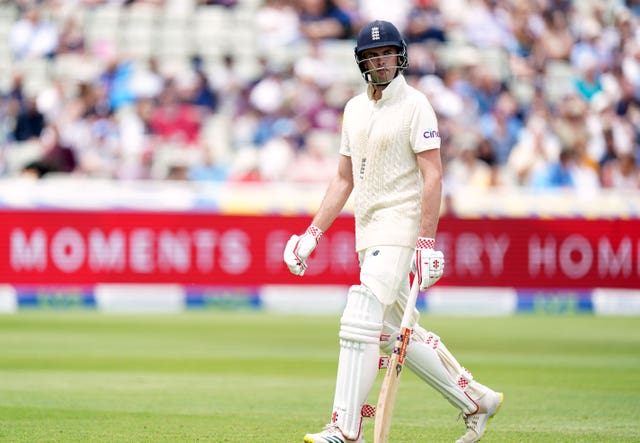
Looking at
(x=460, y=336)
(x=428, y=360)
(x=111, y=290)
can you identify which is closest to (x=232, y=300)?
(x=111, y=290)

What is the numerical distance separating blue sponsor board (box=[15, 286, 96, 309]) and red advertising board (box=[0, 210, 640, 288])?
102 millimetres

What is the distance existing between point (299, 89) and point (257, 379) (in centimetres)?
1011

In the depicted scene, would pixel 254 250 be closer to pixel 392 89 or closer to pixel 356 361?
pixel 392 89

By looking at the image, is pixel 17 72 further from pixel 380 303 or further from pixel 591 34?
pixel 380 303

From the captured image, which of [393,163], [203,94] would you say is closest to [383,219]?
[393,163]

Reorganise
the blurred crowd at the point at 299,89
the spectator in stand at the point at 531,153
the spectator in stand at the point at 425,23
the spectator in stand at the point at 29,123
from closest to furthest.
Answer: the blurred crowd at the point at 299,89, the spectator in stand at the point at 29,123, the spectator in stand at the point at 531,153, the spectator in stand at the point at 425,23

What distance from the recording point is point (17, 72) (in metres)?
20.4

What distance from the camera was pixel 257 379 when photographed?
1093 centimetres

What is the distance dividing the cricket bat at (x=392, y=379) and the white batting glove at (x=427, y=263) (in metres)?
0.05

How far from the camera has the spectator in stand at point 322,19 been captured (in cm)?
2180

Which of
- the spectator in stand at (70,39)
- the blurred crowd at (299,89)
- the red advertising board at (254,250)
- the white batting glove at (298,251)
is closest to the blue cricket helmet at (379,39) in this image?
the white batting glove at (298,251)

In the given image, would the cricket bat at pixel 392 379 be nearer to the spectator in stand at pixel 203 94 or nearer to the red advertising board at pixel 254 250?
the red advertising board at pixel 254 250

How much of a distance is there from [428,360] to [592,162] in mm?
13827

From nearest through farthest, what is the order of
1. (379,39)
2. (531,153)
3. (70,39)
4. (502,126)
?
1. (379,39)
2. (531,153)
3. (502,126)
4. (70,39)
